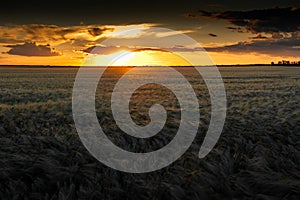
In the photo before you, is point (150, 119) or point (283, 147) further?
point (150, 119)

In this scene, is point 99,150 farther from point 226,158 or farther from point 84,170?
point 226,158

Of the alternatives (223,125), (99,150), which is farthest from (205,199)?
(223,125)

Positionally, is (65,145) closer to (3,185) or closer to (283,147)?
(3,185)

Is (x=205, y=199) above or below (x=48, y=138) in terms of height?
below

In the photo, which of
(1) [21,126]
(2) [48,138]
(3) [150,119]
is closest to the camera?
(2) [48,138]

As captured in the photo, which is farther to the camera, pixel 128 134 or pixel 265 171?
pixel 128 134

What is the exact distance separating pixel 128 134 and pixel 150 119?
2634 millimetres

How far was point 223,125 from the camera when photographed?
1002 centimetres

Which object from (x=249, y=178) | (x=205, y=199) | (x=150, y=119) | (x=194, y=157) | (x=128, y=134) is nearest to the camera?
(x=205, y=199)

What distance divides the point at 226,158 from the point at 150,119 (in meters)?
5.39

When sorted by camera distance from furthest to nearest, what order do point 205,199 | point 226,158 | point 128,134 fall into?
point 128,134 < point 226,158 < point 205,199

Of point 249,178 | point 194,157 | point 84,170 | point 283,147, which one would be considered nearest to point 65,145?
point 84,170

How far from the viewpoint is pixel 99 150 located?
6879 millimetres

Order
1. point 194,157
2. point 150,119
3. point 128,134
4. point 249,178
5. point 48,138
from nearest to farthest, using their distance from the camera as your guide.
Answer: point 249,178
point 194,157
point 48,138
point 128,134
point 150,119
